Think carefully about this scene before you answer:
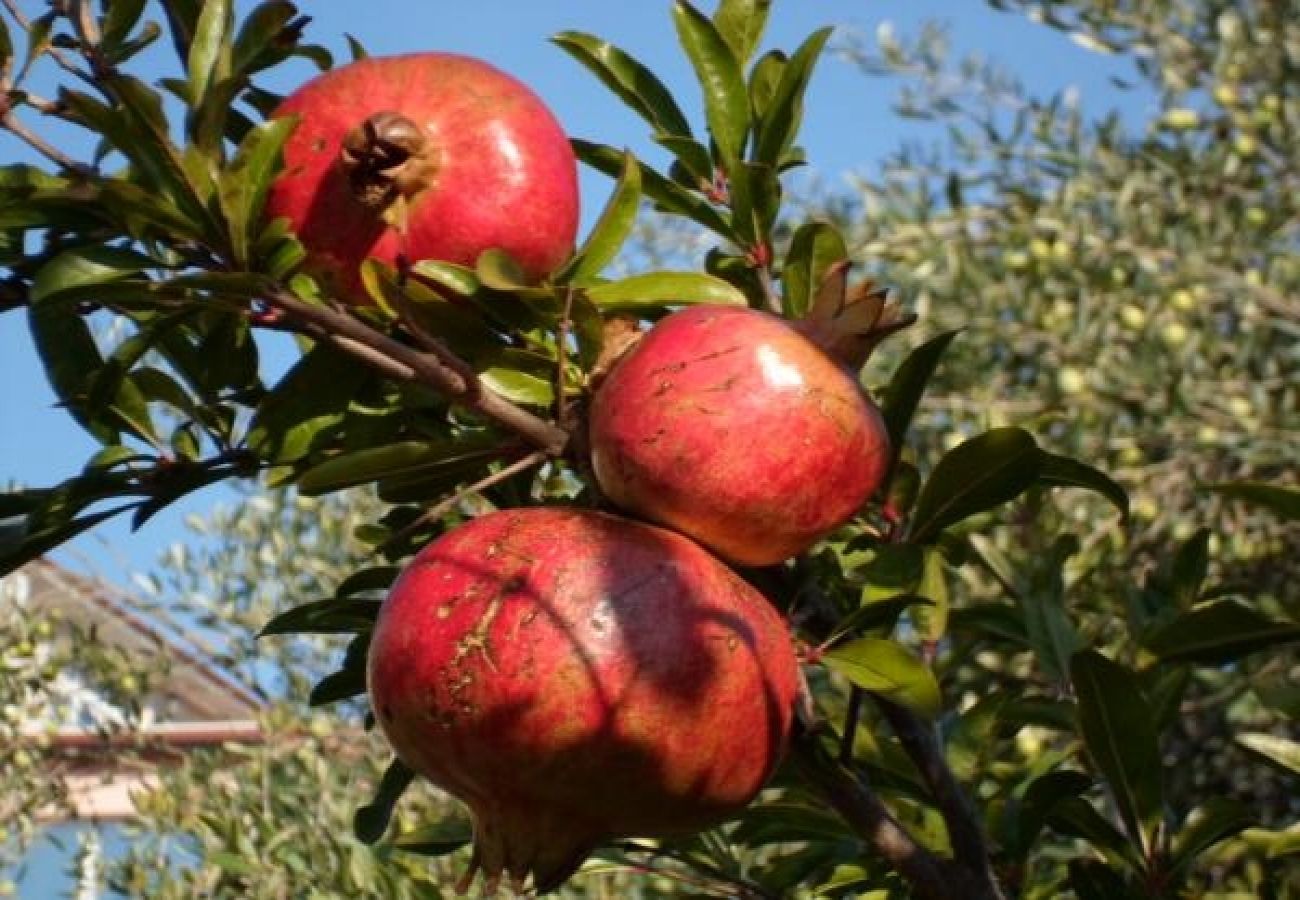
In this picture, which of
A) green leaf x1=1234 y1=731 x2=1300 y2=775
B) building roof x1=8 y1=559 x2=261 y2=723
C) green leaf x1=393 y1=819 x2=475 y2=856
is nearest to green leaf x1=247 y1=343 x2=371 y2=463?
green leaf x1=393 y1=819 x2=475 y2=856

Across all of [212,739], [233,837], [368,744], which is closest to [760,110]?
[233,837]

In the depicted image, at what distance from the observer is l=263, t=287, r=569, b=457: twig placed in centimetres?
97

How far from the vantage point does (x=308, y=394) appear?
44.2 inches

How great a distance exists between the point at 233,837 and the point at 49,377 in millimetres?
1913

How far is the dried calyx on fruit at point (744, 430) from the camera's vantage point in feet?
3.19

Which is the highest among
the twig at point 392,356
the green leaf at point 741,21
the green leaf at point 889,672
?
the green leaf at point 741,21

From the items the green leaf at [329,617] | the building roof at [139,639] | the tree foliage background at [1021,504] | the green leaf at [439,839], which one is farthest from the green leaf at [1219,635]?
the building roof at [139,639]

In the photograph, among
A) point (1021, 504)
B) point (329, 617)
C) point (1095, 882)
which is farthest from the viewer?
point (1021, 504)

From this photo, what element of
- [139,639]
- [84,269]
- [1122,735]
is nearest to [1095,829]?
[1122,735]

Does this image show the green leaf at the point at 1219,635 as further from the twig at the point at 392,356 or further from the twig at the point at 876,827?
the twig at the point at 392,356

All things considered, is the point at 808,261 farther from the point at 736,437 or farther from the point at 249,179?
the point at 249,179

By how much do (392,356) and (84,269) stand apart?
199 mm

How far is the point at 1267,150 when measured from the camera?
389cm

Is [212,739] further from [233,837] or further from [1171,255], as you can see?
[1171,255]
